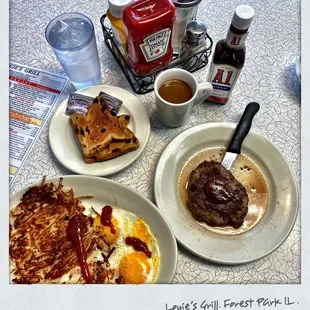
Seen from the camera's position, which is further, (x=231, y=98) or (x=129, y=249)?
(x=231, y=98)

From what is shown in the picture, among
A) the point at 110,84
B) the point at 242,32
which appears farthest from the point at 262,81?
the point at 110,84

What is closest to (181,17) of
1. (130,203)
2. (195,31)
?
(195,31)

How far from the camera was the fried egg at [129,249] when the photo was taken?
1.75 ft

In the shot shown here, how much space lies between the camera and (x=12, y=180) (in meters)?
0.60

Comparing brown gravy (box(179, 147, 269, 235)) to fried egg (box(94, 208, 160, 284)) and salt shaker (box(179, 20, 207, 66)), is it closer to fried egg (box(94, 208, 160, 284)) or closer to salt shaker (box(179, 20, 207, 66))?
fried egg (box(94, 208, 160, 284))

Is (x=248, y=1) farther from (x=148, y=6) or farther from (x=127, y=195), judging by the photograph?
(x=127, y=195)

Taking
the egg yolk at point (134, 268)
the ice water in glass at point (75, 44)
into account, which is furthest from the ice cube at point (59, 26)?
the egg yolk at point (134, 268)

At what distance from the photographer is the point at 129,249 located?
55 cm

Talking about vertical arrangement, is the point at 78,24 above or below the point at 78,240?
above

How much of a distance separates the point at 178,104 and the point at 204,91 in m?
0.06

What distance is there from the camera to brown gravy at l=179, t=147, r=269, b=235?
22.2 inches

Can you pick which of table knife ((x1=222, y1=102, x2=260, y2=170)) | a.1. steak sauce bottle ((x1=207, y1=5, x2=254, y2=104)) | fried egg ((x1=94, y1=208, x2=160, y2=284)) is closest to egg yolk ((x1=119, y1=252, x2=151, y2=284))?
fried egg ((x1=94, y1=208, x2=160, y2=284))

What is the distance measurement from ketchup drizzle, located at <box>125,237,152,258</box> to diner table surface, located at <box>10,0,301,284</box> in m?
0.05
